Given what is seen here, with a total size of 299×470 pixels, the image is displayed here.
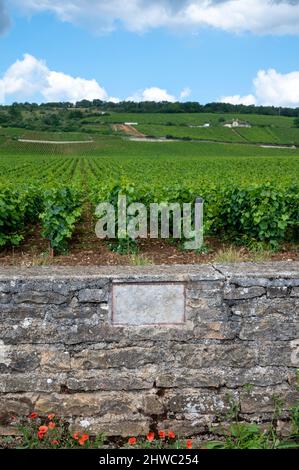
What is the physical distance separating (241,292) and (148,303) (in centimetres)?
62

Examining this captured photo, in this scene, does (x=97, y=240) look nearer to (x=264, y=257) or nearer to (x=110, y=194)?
(x=110, y=194)

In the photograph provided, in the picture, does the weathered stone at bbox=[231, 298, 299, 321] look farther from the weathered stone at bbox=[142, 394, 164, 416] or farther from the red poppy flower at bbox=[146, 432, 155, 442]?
the red poppy flower at bbox=[146, 432, 155, 442]

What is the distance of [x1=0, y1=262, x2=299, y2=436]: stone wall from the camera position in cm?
339

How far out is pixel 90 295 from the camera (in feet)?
11.1

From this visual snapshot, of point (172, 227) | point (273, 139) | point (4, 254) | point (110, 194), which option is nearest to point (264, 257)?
point (172, 227)

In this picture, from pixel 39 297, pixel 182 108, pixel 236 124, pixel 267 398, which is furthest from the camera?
pixel 182 108

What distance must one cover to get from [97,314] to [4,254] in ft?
24.1

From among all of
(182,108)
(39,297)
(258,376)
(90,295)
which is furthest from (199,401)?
(182,108)

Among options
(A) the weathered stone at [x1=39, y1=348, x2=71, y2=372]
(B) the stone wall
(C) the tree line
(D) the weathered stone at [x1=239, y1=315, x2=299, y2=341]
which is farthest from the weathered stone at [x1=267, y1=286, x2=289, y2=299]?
(C) the tree line

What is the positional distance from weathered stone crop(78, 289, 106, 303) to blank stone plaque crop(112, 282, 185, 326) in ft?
0.30

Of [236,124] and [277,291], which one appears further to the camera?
[236,124]

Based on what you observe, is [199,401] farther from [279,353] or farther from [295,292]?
[295,292]
